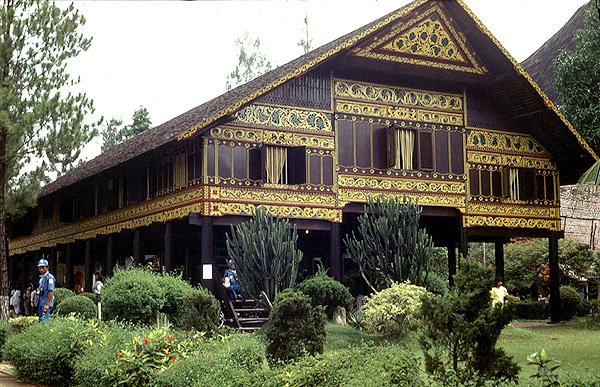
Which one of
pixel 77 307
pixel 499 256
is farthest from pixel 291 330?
pixel 499 256

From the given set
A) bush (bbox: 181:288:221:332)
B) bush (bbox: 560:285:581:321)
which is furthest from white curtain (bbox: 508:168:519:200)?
bush (bbox: 181:288:221:332)

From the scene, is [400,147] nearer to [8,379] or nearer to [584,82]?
[584,82]

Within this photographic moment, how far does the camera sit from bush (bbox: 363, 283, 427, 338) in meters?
20.1

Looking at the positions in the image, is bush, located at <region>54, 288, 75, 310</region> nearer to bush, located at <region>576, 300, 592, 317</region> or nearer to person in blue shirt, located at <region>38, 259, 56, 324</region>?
person in blue shirt, located at <region>38, 259, 56, 324</region>

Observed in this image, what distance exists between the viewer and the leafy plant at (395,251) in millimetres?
22281

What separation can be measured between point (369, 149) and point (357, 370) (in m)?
18.3

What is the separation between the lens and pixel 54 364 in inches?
510

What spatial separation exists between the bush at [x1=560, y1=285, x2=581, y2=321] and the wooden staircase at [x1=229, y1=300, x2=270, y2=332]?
11.5 metres

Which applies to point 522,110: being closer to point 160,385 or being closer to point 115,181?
point 115,181

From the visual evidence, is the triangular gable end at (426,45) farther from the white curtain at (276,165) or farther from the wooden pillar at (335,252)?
the wooden pillar at (335,252)

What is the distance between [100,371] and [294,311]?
2623 mm

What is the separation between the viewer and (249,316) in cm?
2409

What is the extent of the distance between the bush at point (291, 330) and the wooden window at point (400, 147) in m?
15.3

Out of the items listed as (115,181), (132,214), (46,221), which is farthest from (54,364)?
(46,221)
